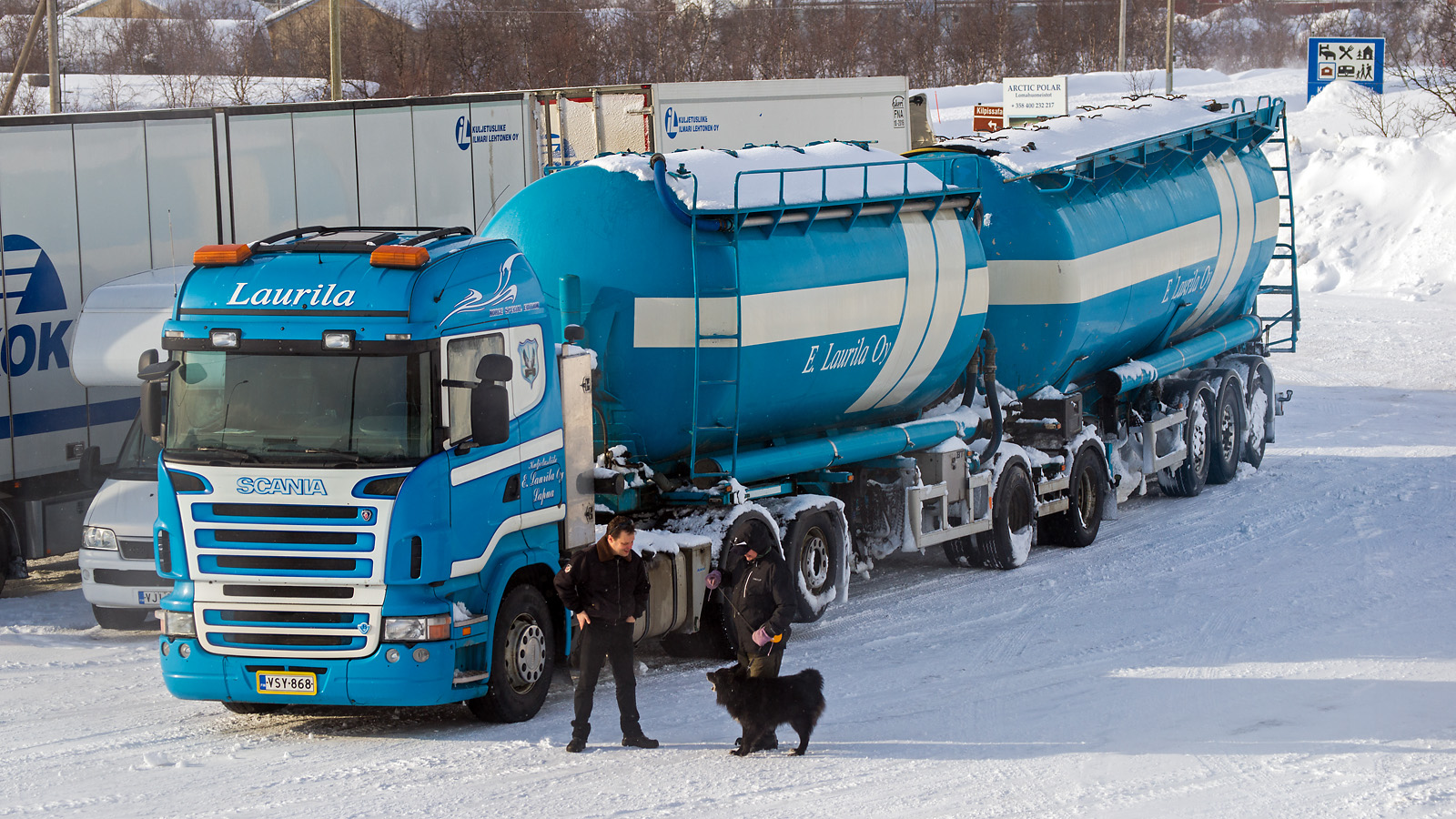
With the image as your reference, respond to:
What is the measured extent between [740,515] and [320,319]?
3767mm

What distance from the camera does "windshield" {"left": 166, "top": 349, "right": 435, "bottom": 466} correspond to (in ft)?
29.6

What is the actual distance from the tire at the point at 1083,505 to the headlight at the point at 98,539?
29.8 ft

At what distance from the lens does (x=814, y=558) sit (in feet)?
42.0

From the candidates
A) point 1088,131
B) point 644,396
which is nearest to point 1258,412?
point 1088,131

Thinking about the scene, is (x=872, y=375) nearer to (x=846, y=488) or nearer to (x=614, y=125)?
(x=846, y=488)

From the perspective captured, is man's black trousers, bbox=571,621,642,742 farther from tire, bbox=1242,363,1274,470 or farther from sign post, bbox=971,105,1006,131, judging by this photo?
sign post, bbox=971,105,1006,131

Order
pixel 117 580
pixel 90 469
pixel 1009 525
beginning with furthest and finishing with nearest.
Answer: pixel 1009 525
pixel 90 469
pixel 117 580

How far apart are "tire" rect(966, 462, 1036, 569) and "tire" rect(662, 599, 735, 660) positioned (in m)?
4.06

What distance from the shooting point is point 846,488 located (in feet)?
45.7

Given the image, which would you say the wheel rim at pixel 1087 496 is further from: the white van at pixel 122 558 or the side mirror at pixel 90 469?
the side mirror at pixel 90 469

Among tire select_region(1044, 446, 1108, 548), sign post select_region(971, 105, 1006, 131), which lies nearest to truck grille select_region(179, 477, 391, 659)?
tire select_region(1044, 446, 1108, 548)

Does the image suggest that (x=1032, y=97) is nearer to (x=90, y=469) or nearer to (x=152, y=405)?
(x=90, y=469)

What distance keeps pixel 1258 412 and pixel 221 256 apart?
14959 millimetres

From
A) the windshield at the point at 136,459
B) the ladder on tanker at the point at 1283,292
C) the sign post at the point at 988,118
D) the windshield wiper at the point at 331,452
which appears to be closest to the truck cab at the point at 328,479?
the windshield wiper at the point at 331,452
